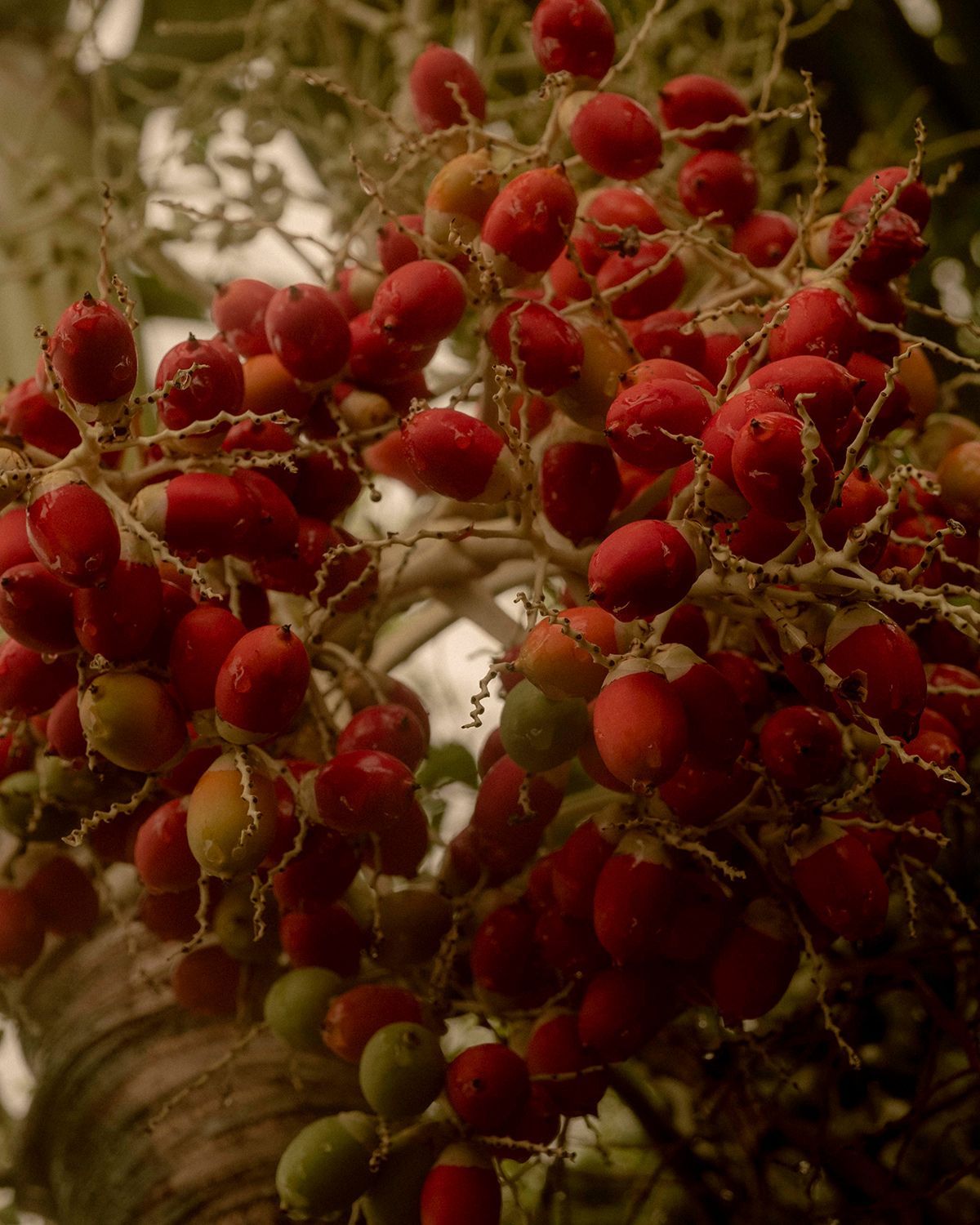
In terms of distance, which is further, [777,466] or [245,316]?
[245,316]

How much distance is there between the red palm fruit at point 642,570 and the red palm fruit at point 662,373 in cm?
12

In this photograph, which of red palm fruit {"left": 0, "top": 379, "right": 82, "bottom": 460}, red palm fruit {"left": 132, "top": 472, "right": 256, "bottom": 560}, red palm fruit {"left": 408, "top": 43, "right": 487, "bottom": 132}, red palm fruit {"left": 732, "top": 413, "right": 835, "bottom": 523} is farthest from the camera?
red palm fruit {"left": 408, "top": 43, "right": 487, "bottom": 132}

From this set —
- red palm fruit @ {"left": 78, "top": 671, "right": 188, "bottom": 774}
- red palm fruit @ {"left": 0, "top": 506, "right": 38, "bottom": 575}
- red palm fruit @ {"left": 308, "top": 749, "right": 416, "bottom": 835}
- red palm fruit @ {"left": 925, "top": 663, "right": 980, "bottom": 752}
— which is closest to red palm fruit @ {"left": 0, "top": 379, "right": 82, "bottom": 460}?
red palm fruit @ {"left": 0, "top": 506, "right": 38, "bottom": 575}

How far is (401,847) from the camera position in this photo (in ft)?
2.84

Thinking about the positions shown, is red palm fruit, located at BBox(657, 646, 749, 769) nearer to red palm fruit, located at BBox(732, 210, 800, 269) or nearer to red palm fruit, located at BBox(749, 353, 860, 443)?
red palm fruit, located at BBox(749, 353, 860, 443)

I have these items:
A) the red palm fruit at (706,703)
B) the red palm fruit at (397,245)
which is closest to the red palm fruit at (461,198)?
the red palm fruit at (397,245)

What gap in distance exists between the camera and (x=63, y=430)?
843mm

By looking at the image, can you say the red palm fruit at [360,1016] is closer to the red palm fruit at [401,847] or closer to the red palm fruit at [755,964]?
the red palm fruit at [401,847]

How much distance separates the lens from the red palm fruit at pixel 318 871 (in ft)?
2.69

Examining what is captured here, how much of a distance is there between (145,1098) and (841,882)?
61 centimetres

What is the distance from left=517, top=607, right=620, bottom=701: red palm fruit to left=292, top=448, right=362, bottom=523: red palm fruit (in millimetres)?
222

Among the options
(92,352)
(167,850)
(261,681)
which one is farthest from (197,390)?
(167,850)

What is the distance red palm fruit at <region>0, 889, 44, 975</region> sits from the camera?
1014mm

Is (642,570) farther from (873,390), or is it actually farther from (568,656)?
(873,390)
